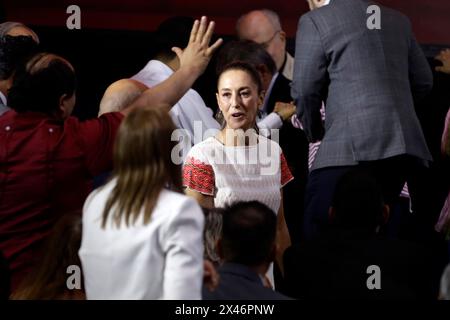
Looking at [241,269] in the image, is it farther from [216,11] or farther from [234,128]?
[216,11]

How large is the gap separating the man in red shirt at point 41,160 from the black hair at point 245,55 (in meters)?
0.95

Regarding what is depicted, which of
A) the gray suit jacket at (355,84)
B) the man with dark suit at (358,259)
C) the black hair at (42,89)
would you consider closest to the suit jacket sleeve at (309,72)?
the gray suit jacket at (355,84)

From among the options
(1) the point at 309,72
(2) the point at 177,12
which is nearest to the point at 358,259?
(1) the point at 309,72

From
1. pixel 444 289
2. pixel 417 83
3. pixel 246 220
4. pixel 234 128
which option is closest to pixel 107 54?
pixel 234 128

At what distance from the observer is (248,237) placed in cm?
273

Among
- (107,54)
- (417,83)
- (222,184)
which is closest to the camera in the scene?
(222,184)

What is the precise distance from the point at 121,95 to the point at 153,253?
127 centimetres

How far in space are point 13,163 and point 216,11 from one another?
196 centimetres

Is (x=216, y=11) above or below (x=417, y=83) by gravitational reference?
above

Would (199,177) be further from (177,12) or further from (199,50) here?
(177,12)

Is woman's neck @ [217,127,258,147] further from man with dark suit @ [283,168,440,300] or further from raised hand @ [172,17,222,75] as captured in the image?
man with dark suit @ [283,168,440,300]

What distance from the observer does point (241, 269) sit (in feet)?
8.93

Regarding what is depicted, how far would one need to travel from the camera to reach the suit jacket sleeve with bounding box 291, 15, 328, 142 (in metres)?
3.53

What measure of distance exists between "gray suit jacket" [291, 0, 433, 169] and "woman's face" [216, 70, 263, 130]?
17 cm
